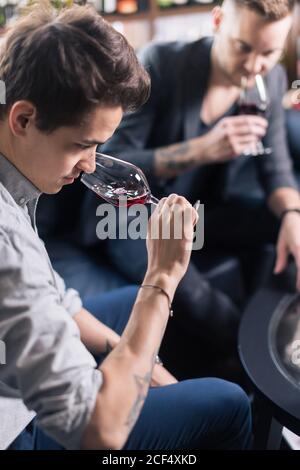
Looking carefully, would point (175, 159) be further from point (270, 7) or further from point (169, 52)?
point (270, 7)

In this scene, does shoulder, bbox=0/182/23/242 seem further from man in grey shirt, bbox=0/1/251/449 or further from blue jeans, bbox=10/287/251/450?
blue jeans, bbox=10/287/251/450

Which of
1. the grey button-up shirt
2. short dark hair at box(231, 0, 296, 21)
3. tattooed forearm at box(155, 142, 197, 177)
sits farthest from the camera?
tattooed forearm at box(155, 142, 197, 177)

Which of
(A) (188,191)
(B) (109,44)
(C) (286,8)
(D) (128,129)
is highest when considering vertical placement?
(B) (109,44)

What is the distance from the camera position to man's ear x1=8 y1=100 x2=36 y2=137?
82 centimetres

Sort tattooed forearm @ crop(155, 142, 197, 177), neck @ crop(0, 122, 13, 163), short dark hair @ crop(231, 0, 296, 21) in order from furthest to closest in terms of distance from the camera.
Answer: tattooed forearm @ crop(155, 142, 197, 177)
short dark hair @ crop(231, 0, 296, 21)
neck @ crop(0, 122, 13, 163)

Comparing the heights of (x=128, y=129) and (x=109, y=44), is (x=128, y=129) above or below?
below

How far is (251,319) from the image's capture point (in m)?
1.37

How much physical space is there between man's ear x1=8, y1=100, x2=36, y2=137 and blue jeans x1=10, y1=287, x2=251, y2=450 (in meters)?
0.51

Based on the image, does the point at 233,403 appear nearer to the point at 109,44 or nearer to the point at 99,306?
the point at 99,306

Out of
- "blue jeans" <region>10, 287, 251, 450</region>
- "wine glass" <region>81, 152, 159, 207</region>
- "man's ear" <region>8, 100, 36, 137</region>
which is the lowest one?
"blue jeans" <region>10, 287, 251, 450</region>

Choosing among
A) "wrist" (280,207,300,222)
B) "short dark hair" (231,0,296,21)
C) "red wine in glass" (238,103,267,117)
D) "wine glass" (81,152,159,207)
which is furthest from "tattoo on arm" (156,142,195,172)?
"wine glass" (81,152,159,207)
